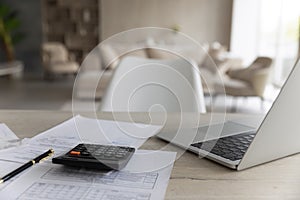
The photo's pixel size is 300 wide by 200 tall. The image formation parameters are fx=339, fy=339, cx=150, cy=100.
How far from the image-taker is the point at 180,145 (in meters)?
0.70

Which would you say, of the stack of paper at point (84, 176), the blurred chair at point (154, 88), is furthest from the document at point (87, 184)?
the blurred chair at point (154, 88)

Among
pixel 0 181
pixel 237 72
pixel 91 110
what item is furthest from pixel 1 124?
pixel 237 72

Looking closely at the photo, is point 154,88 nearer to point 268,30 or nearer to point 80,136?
point 80,136

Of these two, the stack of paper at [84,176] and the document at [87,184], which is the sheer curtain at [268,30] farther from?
the document at [87,184]

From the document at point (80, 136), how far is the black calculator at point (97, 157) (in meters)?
0.07

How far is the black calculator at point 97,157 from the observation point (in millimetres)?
554

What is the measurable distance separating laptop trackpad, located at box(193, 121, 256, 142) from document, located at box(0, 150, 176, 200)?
16cm

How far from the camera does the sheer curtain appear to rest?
541 centimetres

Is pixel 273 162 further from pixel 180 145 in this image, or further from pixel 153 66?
pixel 153 66

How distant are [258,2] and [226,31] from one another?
2.47 ft

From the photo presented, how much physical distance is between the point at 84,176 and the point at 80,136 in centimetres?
23

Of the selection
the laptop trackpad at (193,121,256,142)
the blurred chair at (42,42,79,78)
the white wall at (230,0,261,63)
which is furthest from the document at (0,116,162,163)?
the white wall at (230,0,261,63)

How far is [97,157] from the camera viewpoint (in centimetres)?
57

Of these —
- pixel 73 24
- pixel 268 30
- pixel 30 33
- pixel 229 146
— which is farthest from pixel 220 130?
pixel 30 33
